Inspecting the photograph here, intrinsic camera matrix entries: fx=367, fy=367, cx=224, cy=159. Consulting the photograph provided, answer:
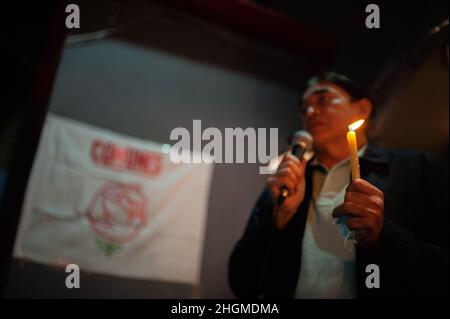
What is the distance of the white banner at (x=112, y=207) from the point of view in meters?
2.26

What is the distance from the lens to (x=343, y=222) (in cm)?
125

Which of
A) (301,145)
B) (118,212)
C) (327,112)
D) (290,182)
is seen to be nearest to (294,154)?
(301,145)

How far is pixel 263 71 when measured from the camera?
9.55 feet

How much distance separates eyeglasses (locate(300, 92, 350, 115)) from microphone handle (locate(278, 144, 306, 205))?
0.29 m

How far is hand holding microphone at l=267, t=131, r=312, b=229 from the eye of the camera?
4.54ft

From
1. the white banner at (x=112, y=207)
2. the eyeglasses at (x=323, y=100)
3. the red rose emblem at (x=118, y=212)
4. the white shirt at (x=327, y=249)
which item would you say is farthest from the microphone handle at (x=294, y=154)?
the red rose emblem at (x=118, y=212)

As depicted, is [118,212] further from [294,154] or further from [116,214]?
[294,154]

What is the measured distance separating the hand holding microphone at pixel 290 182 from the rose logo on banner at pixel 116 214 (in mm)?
1224

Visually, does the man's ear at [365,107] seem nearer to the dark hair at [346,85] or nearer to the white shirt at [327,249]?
A: the dark hair at [346,85]

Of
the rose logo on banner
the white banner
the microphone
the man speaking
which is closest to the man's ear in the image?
the man speaking

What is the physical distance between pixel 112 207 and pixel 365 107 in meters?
1.65

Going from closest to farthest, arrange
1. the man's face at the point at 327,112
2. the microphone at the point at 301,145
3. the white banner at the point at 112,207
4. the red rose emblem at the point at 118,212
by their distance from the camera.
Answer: the microphone at the point at 301,145, the man's face at the point at 327,112, the white banner at the point at 112,207, the red rose emblem at the point at 118,212

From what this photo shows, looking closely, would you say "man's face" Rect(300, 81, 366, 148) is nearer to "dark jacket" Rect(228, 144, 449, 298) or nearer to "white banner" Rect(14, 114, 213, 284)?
"dark jacket" Rect(228, 144, 449, 298)
